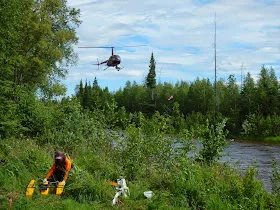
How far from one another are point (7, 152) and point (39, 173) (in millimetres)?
1907

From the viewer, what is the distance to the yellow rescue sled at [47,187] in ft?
29.1

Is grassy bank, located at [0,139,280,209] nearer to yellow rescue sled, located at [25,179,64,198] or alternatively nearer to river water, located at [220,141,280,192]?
yellow rescue sled, located at [25,179,64,198]

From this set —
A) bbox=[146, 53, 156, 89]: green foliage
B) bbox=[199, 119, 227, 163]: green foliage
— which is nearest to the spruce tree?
bbox=[146, 53, 156, 89]: green foliage

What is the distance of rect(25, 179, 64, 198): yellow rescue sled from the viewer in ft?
29.1

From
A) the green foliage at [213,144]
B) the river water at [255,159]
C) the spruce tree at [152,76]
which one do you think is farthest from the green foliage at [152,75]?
the green foliage at [213,144]

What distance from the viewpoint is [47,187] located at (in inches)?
358

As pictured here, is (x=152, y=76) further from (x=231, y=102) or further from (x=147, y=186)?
(x=147, y=186)

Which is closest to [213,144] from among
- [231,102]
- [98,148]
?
[98,148]

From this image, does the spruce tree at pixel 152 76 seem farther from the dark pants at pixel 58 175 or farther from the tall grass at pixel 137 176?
the dark pants at pixel 58 175

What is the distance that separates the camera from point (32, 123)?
1661 centimetres

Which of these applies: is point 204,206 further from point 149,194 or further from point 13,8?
point 13,8

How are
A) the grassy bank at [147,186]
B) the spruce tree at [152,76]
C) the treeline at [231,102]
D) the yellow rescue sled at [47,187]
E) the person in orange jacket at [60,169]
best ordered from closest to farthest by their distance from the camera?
1. the grassy bank at [147,186]
2. the yellow rescue sled at [47,187]
3. the person in orange jacket at [60,169]
4. the treeline at [231,102]
5. the spruce tree at [152,76]

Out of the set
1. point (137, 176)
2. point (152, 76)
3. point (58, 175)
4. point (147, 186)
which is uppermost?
point (152, 76)

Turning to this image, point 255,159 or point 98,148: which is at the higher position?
point 98,148
